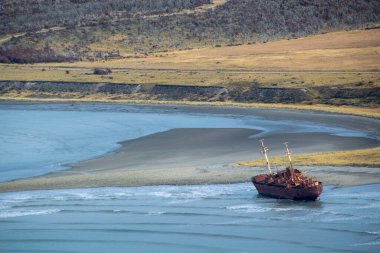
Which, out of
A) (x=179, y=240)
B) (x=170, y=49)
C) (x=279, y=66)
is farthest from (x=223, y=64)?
(x=179, y=240)

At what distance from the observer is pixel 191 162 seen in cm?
6944

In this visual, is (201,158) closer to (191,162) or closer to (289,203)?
(191,162)

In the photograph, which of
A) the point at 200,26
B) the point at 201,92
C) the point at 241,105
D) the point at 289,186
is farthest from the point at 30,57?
the point at 289,186

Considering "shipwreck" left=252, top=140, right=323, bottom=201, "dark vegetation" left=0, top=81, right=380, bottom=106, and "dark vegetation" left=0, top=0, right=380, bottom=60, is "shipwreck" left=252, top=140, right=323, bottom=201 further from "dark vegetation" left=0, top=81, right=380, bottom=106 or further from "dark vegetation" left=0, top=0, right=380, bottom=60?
"dark vegetation" left=0, top=0, right=380, bottom=60

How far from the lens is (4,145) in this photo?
8350 centimetres

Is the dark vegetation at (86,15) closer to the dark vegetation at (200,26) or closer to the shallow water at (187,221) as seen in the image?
the dark vegetation at (200,26)

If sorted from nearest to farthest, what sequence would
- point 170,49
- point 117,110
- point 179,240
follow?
point 179,240
point 117,110
point 170,49

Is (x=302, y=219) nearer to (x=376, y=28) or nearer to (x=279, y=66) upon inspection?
(x=279, y=66)

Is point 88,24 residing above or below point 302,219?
above

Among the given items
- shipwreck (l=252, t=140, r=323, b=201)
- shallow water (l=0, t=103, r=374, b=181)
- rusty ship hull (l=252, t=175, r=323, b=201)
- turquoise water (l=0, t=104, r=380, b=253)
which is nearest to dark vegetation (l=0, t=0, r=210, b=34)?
shallow water (l=0, t=103, r=374, b=181)

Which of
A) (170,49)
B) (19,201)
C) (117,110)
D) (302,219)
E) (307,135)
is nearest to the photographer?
(302,219)

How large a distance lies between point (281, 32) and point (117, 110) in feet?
215

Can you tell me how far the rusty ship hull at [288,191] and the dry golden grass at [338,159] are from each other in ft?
32.3

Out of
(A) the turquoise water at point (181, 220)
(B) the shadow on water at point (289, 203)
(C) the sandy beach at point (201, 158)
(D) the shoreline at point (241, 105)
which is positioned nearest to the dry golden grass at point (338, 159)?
(C) the sandy beach at point (201, 158)
